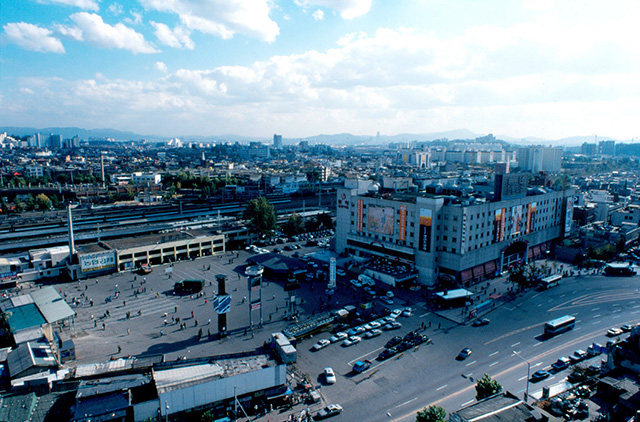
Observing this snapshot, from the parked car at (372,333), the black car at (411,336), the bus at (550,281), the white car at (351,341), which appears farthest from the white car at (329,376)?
the bus at (550,281)

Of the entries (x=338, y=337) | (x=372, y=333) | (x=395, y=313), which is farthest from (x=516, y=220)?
(x=338, y=337)

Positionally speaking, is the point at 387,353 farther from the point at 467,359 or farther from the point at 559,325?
the point at 559,325

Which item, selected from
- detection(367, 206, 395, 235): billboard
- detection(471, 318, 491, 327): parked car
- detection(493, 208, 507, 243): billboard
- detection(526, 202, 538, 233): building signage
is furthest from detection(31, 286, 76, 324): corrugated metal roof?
detection(526, 202, 538, 233): building signage

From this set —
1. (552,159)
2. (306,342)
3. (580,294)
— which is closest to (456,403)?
(306,342)

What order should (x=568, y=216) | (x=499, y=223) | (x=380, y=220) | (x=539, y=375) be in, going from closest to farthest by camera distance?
1. (x=539, y=375)
2. (x=499, y=223)
3. (x=380, y=220)
4. (x=568, y=216)

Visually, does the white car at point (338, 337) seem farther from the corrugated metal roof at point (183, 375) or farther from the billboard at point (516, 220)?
the billboard at point (516, 220)
